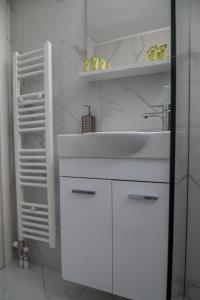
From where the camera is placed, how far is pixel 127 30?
4.00 feet

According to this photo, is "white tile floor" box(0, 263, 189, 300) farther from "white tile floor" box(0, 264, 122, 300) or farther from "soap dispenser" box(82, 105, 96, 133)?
"soap dispenser" box(82, 105, 96, 133)

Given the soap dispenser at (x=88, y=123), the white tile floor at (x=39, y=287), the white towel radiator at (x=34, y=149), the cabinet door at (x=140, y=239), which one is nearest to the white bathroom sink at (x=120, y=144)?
the cabinet door at (x=140, y=239)

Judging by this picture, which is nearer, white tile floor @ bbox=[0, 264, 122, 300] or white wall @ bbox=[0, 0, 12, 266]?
white tile floor @ bbox=[0, 264, 122, 300]

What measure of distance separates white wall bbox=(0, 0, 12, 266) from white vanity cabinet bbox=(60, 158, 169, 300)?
25.2 inches

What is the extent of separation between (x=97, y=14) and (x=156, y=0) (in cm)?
36

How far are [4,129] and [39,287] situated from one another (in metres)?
1.10

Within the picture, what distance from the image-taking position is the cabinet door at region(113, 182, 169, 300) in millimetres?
856

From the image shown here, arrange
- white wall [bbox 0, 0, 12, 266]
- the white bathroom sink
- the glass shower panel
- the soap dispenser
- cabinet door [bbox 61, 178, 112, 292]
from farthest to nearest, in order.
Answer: white wall [bbox 0, 0, 12, 266], the soap dispenser, cabinet door [bbox 61, 178, 112, 292], the white bathroom sink, the glass shower panel

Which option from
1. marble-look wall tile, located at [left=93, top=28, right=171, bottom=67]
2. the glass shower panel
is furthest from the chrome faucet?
the glass shower panel

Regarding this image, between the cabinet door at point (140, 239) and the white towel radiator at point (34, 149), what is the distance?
55 cm

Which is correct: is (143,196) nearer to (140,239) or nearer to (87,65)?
(140,239)

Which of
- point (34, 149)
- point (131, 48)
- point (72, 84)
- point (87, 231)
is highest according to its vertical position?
point (131, 48)

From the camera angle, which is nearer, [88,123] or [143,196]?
[143,196]

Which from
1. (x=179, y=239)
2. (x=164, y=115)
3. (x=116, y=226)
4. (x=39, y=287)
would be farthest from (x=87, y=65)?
(x=39, y=287)
